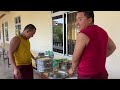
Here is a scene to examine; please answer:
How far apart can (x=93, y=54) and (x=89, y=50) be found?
0.12ft

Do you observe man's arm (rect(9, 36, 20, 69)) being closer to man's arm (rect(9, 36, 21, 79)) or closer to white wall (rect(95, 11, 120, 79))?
man's arm (rect(9, 36, 21, 79))

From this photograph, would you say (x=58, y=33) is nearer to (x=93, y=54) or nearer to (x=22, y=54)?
(x=22, y=54)

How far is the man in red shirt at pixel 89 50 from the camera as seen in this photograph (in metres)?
1.02

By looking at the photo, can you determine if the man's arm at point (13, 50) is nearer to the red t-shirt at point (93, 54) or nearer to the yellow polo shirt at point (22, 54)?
the yellow polo shirt at point (22, 54)

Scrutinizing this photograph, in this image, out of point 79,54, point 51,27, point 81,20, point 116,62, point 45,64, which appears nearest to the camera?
point 79,54

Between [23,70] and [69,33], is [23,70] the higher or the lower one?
the lower one

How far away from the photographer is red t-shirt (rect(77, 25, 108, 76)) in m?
1.04

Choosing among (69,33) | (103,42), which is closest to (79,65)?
(103,42)

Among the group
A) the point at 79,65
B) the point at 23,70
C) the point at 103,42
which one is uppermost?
the point at 103,42

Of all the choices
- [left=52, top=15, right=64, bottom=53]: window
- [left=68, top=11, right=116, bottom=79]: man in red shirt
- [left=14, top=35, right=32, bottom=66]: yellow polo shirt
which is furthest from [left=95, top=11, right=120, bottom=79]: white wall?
[left=52, top=15, right=64, bottom=53]: window

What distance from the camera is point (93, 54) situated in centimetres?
105
